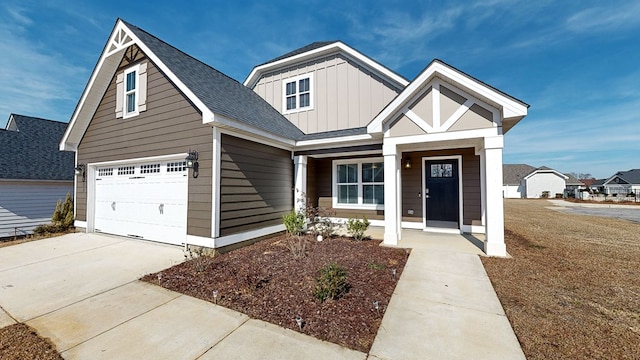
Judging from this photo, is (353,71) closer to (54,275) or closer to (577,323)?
(577,323)

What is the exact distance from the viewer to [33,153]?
10.2 metres

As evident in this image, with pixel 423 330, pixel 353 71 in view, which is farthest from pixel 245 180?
pixel 353 71

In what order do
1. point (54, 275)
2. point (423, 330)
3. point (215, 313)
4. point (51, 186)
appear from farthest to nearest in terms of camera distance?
point (51, 186)
point (54, 275)
point (215, 313)
point (423, 330)

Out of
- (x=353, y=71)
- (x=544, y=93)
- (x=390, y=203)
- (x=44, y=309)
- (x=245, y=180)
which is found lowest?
(x=44, y=309)

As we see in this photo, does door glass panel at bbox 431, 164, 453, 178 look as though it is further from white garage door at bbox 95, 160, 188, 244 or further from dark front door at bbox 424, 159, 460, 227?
white garage door at bbox 95, 160, 188, 244

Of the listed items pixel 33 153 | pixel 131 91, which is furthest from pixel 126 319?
pixel 33 153

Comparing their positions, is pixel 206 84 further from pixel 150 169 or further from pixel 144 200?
pixel 144 200

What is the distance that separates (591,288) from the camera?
383 cm

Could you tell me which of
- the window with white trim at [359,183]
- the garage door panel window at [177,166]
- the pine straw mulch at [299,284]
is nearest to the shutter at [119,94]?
the garage door panel window at [177,166]

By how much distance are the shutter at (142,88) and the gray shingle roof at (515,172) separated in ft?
171

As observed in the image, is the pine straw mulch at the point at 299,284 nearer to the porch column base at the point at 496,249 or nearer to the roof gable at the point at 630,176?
the porch column base at the point at 496,249

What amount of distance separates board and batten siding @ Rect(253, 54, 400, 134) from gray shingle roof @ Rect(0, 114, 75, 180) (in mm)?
10088

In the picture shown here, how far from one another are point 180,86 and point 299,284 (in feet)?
17.6

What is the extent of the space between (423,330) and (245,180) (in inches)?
200
